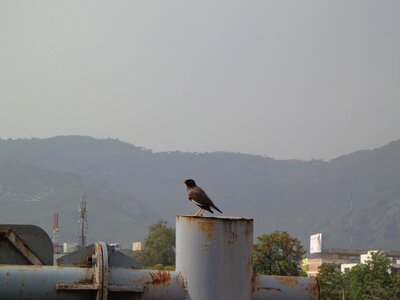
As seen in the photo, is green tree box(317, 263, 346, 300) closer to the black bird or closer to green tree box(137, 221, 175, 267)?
green tree box(137, 221, 175, 267)

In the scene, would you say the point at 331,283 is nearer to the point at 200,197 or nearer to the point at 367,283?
the point at 367,283

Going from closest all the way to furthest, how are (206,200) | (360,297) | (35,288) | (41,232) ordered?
(35,288) < (41,232) < (206,200) < (360,297)

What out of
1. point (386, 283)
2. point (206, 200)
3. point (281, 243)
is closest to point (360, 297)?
point (386, 283)

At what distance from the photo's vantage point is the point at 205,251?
745 centimetres

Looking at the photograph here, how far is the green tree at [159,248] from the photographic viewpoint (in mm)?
132125

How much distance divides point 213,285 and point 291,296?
806mm

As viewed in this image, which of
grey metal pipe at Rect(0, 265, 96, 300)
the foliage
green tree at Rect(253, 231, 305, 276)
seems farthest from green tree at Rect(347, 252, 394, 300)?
grey metal pipe at Rect(0, 265, 96, 300)

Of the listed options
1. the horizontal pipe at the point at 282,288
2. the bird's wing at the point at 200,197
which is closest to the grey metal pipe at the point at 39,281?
the horizontal pipe at the point at 282,288

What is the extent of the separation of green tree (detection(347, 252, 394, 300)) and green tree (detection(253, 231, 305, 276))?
15279 mm

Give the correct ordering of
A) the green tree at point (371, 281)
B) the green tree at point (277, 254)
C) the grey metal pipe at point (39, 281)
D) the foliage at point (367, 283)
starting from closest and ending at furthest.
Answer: the grey metal pipe at point (39, 281) < the green tree at point (277, 254) < the foliage at point (367, 283) < the green tree at point (371, 281)

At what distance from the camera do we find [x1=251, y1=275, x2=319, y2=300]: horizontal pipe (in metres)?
7.81

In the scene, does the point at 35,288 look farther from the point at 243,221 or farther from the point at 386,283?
the point at 386,283

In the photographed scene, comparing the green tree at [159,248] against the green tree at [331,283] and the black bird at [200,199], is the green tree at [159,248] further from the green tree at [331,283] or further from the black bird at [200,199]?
the black bird at [200,199]

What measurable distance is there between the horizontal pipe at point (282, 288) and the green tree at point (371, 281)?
280 ft
